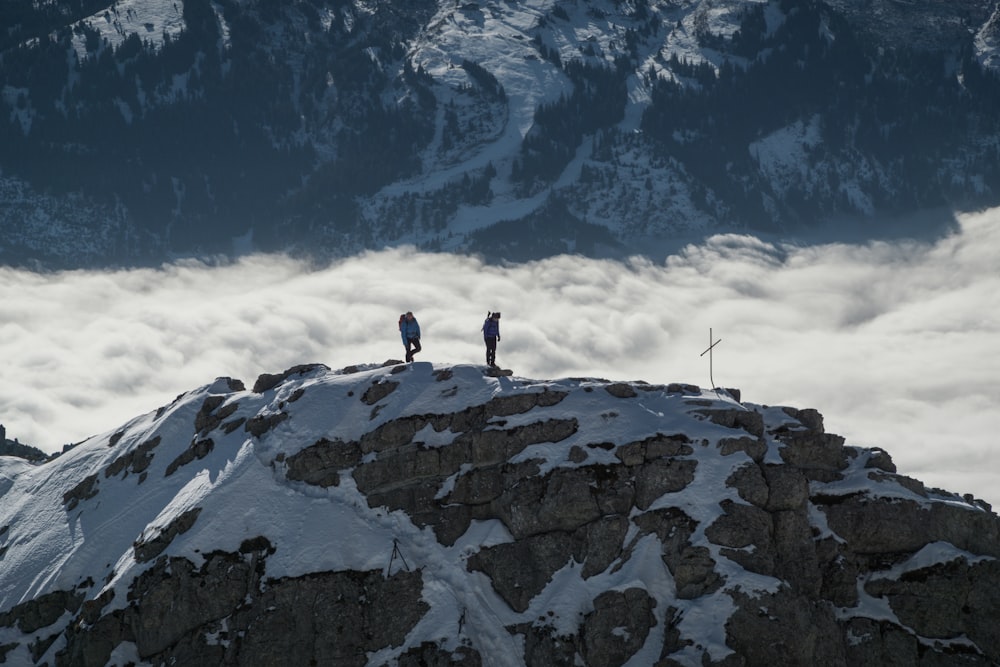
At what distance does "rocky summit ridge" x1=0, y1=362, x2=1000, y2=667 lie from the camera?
214ft

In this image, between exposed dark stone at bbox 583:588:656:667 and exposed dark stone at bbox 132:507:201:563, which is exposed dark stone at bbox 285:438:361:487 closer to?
exposed dark stone at bbox 132:507:201:563

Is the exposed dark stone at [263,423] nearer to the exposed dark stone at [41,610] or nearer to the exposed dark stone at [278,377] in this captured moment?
the exposed dark stone at [278,377]

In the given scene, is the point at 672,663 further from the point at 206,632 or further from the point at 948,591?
the point at 206,632

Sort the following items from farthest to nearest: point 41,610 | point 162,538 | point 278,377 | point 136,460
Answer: point 278,377 → point 136,460 → point 41,610 → point 162,538

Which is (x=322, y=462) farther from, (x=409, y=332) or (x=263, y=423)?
(x=409, y=332)

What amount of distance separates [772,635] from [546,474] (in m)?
17.7

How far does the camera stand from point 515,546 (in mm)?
71000

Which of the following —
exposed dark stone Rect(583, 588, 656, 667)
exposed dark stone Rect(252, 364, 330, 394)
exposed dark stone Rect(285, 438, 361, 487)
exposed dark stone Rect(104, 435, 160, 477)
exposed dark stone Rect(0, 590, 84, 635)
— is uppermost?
exposed dark stone Rect(252, 364, 330, 394)

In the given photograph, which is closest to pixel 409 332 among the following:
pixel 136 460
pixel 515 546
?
pixel 515 546

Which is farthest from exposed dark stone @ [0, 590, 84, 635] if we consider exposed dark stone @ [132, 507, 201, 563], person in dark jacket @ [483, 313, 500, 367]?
person in dark jacket @ [483, 313, 500, 367]

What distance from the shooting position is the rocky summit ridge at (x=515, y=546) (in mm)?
65188

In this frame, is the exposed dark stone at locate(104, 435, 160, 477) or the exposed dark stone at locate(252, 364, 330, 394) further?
the exposed dark stone at locate(252, 364, 330, 394)

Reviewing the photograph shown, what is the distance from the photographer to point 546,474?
241 feet

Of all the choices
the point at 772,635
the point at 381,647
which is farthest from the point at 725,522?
the point at 381,647
